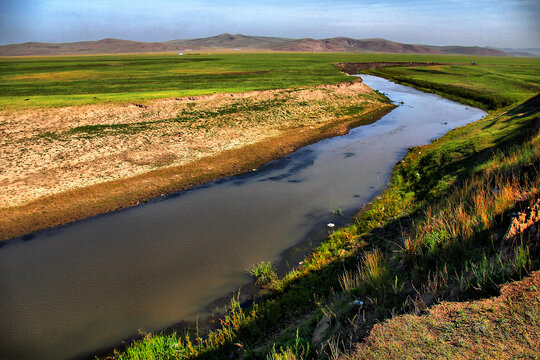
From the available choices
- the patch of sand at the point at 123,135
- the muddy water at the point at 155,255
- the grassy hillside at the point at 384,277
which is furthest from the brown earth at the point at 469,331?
the patch of sand at the point at 123,135

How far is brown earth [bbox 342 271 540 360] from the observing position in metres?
3.40

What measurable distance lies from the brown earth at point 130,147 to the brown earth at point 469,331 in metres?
13.5

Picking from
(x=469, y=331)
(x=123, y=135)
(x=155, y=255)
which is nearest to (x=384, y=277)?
(x=469, y=331)

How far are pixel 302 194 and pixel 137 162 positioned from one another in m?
10.2

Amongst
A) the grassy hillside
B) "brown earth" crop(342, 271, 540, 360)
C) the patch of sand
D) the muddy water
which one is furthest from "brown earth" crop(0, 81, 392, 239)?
"brown earth" crop(342, 271, 540, 360)

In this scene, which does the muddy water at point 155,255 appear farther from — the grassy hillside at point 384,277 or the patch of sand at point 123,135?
the patch of sand at point 123,135

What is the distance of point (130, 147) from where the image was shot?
66.5ft

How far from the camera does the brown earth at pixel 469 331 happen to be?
3.40m

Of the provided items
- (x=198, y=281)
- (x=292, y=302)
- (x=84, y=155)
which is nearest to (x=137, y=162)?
(x=84, y=155)

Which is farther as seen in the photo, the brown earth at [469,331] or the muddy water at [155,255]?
the muddy water at [155,255]

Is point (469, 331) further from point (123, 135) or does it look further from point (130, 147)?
point (123, 135)

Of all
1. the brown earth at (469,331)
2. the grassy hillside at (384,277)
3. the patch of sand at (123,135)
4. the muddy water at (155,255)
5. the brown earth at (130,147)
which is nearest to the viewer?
the brown earth at (469,331)

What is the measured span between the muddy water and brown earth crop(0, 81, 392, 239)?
59.2 inches

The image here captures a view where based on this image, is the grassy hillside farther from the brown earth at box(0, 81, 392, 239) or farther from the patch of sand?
the patch of sand
